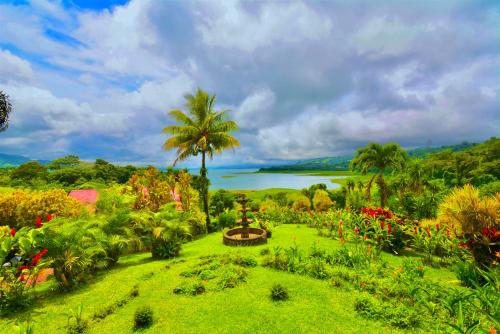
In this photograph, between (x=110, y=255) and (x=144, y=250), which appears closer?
(x=110, y=255)

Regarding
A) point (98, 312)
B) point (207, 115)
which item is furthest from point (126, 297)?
point (207, 115)

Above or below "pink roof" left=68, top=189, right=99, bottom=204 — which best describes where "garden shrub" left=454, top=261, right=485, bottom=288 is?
below

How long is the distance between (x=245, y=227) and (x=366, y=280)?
6429 mm

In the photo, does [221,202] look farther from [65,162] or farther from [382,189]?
[65,162]

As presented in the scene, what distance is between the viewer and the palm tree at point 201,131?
16625 mm

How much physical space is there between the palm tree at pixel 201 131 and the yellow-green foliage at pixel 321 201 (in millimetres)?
9771

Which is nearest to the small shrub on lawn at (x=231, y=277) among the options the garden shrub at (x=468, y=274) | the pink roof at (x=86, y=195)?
the garden shrub at (x=468, y=274)

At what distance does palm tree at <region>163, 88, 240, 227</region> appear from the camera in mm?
16625


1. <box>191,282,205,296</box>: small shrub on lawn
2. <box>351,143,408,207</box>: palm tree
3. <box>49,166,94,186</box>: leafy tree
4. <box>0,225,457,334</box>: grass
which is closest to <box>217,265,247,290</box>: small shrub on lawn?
<box>0,225,457,334</box>: grass

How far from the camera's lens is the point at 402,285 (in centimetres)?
562

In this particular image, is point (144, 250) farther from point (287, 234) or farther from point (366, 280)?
point (366, 280)

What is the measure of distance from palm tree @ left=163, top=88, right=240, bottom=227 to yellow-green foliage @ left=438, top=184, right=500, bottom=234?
41.2 ft

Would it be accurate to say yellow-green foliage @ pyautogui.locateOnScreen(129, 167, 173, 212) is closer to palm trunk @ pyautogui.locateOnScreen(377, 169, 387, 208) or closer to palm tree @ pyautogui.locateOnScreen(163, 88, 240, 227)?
palm tree @ pyautogui.locateOnScreen(163, 88, 240, 227)

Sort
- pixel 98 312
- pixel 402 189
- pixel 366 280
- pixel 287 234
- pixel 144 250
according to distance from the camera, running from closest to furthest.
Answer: pixel 98 312 → pixel 366 280 → pixel 144 250 → pixel 287 234 → pixel 402 189
